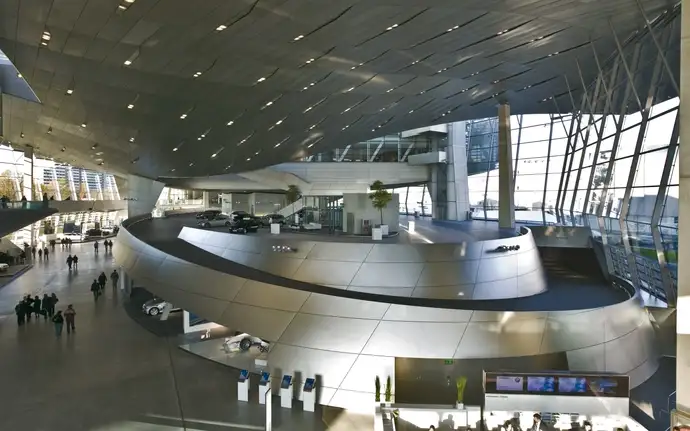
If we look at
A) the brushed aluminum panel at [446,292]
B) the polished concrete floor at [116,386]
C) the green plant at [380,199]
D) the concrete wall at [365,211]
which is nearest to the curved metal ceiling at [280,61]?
the green plant at [380,199]

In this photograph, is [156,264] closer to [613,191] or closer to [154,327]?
[154,327]

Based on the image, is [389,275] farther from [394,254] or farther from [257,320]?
[257,320]

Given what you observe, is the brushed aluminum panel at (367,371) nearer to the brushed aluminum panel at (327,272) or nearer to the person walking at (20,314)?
the brushed aluminum panel at (327,272)

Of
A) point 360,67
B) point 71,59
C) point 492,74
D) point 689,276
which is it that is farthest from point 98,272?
point 689,276

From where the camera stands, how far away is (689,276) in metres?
6.04

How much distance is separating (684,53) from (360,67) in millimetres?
14527

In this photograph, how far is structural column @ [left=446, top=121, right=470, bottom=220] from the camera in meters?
49.0

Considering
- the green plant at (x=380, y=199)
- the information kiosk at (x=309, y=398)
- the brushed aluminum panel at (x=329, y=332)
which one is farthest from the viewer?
the green plant at (x=380, y=199)

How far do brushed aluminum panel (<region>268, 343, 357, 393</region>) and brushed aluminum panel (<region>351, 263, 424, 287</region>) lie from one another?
9.89 ft

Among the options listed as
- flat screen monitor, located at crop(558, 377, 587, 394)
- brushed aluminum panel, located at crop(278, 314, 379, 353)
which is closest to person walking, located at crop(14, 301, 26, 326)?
brushed aluminum panel, located at crop(278, 314, 379, 353)

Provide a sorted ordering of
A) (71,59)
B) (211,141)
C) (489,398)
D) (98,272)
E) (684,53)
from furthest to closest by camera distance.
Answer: (98,272) → (211,141) → (71,59) → (489,398) → (684,53)

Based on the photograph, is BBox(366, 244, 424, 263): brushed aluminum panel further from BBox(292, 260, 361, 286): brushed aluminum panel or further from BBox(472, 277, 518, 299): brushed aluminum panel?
BBox(472, 277, 518, 299): brushed aluminum panel

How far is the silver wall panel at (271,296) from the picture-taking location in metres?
13.6

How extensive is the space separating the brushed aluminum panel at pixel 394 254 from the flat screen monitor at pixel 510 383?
17.0 feet
